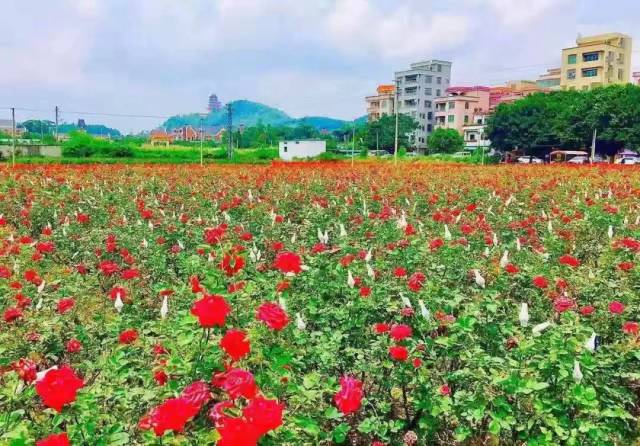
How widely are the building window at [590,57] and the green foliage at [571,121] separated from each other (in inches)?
895

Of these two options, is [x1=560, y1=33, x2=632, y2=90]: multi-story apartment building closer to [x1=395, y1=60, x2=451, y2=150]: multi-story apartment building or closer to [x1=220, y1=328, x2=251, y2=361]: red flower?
[x1=395, y1=60, x2=451, y2=150]: multi-story apartment building

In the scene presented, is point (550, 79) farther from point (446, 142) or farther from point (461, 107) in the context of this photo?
point (446, 142)

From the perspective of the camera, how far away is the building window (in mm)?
59219

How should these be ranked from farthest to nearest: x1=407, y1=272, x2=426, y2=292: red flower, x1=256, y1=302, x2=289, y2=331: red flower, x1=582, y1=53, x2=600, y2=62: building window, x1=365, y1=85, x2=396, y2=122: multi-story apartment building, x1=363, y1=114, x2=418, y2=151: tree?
x1=365, y1=85, x2=396, y2=122: multi-story apartment building → x1=582, y1=53, x2=600, y2=62: building window → x1=363, y1=114, x2=418, y2=151: tree → x1=407, y1=272, x2=426, y2=292: red flower → x1=256, y1=302, x2=289, y2=331: red flower

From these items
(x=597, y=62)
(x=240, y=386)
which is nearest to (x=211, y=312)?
(x=240, y=386)

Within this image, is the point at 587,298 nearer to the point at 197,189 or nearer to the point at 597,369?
the point at 597,369

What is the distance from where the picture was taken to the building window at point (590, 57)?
5922 cm

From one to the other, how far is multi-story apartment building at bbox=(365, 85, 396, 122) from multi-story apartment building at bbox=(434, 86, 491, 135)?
39.0 ft

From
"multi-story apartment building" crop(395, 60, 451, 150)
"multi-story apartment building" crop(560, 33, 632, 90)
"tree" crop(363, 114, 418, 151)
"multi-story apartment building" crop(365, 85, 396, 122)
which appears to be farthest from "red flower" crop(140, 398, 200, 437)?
"multi-story apartment building" crop(365, 85, 396, 122)

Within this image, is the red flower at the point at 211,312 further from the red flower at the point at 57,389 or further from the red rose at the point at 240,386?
the red flower at the point at 57,389

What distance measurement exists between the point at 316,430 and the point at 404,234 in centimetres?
291

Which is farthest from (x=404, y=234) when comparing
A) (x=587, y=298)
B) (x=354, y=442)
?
(x=354, y=442)

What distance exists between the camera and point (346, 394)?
5.47 ft

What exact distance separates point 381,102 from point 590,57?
3129cm
